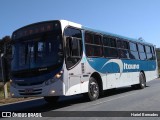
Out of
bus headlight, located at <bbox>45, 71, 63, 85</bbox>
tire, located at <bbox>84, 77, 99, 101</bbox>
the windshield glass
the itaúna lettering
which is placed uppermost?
the windshield glass

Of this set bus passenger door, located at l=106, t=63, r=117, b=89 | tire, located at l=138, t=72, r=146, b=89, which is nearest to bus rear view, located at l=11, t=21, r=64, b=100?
bus passenger door, located at l=106, t=63, r=117, b=89

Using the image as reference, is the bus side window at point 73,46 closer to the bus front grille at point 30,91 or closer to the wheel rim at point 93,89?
the bus front grille at point 30,91

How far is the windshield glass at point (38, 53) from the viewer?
11930 mm

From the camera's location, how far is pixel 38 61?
12109 millimetres

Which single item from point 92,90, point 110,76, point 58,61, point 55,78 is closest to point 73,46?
point 58,61

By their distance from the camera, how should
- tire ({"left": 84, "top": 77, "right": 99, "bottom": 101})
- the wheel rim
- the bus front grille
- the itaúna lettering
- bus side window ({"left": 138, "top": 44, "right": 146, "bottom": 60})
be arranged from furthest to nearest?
bus side window ({"left": 138, "top": 44, "right": 146, "bottom": 60}) < the itaúna lettering < the wheel rim < tire ({"left": 84, "top": 77, "right": 99, "bottom": 101}) < the bus front grille

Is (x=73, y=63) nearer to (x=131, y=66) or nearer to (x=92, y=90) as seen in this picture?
(x=92, y=90)

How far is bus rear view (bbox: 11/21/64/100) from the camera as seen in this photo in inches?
464

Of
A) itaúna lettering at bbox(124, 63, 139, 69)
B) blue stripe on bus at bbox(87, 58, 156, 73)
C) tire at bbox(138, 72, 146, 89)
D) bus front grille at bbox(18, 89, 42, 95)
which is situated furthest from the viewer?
tire at bbox(138, 72, 146, 89)

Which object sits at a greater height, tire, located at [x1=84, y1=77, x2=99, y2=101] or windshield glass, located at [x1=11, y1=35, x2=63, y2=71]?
windshield glass, located at [x1=11, y1=35, x2=63, y2=71]

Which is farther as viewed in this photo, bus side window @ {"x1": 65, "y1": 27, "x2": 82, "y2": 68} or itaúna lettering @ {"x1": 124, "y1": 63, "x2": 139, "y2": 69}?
itaúna lettering @ {"x1": 124, "y1": 63, "x2": 139, "y2": 69}

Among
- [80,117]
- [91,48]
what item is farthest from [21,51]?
[80,117]

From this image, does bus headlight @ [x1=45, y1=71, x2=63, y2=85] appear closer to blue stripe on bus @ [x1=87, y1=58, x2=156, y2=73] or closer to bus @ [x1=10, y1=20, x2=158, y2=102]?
bus @ [x1=10, y1=20, x2=158, y2=102]

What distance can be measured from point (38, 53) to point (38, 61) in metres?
0.31
